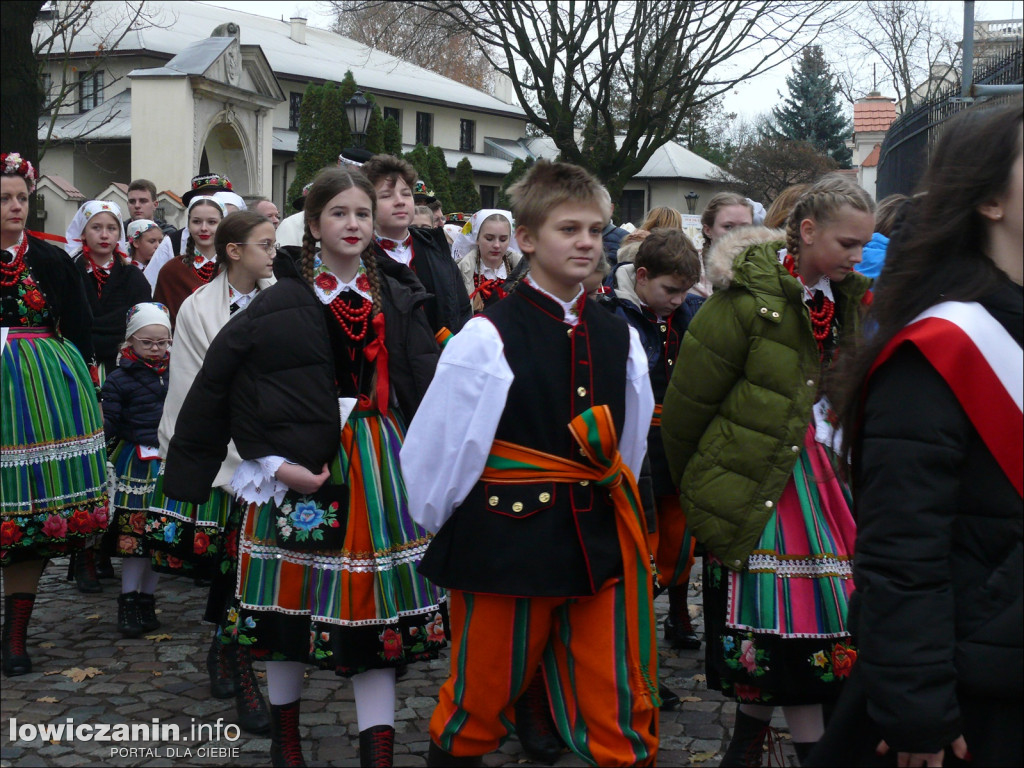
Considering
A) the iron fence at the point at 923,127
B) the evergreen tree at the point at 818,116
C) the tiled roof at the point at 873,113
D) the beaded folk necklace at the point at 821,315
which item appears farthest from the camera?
the evergreen tree at the point at 818,116

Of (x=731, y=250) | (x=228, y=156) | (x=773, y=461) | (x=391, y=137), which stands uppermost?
(x=391, y=137)

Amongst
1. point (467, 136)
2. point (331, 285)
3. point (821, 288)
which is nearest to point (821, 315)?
point (821, 288)

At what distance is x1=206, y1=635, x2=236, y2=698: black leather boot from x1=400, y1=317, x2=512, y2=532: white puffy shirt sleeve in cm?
215

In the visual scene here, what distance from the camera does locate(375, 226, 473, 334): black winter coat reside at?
6066mm

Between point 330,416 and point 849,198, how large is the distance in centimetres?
190

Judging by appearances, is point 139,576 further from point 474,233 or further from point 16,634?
point 474,233

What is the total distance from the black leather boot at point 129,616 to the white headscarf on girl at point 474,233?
324cm

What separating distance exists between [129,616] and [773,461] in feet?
12.4

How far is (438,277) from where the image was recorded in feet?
20.1

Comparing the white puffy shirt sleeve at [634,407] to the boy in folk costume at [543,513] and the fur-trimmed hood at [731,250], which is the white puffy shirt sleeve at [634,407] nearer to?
the boy in folk costume at [543,513]

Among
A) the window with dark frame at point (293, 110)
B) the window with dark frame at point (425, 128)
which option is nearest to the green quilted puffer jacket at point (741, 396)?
the window with dark frame at point (293, 110)

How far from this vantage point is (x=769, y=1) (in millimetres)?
22531

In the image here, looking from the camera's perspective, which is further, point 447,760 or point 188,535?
point 188,535

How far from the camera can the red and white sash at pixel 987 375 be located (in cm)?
207
